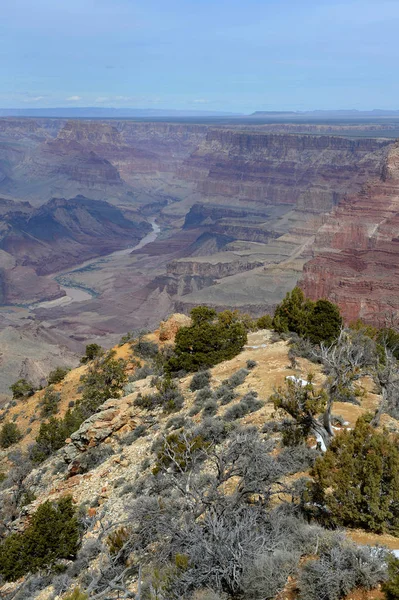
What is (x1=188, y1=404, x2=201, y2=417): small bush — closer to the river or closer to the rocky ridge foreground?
the rocky ridge foreground

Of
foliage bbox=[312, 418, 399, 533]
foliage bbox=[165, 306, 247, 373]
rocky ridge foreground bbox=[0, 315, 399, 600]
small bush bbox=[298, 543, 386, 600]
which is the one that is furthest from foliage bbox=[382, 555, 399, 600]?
foliage bbox=[165, 306, 247, 373]

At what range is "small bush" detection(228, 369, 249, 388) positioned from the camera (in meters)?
19.4

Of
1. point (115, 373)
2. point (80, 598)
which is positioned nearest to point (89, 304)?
point (115, 373)

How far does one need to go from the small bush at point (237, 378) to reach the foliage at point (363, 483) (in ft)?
29.5

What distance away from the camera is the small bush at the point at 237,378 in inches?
762

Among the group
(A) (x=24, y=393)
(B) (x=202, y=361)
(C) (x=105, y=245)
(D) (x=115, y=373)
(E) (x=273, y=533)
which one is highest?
(E) (x=273, y=533)

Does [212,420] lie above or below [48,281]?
above

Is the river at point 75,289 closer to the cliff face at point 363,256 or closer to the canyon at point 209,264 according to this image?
the canyon at point 209,264

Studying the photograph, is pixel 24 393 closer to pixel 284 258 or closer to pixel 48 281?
pixel 284 258

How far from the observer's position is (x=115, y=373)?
26266 mm

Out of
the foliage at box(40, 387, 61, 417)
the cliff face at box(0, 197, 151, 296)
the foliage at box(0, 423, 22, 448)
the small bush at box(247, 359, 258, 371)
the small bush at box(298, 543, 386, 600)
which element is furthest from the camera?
the cliff face at box(0, 197, 151, 296)

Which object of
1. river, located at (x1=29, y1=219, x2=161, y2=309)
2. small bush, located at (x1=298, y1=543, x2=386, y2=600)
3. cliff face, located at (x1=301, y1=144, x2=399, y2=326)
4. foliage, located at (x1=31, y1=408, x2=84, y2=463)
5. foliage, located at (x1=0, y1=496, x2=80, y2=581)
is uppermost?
small bush, located at (x1=298, y1=543, x2=386, y2=600)

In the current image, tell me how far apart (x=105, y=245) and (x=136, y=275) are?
51.0 meters

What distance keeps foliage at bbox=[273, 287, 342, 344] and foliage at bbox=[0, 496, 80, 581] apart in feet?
50.0
